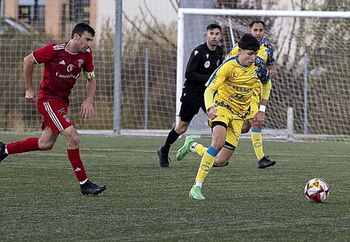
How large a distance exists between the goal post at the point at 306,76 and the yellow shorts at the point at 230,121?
9.33 meters

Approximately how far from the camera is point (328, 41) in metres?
20.7

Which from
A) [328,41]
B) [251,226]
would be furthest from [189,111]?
[328,41]

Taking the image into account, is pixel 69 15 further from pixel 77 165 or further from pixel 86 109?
pixel 77 165

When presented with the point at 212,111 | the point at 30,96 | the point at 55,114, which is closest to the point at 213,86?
the point at 212,111

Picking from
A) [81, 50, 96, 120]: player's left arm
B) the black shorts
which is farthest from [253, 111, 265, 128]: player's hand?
[81, 50, 96, 120]: player's left arm

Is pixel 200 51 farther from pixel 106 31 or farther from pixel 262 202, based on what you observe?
pixel 106 31

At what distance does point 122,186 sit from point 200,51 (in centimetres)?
314

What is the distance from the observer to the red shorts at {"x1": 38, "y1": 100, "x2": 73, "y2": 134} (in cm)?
891

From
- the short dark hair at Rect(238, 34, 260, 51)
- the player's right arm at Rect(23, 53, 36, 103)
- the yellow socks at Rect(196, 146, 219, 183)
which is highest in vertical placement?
the short dark hair at Rect(238, 34, 260, 51)

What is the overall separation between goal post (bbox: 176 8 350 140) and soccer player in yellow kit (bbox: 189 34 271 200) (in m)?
9.68

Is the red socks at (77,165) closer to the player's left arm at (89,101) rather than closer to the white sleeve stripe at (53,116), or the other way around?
the white sleeve stripe at (53,116)

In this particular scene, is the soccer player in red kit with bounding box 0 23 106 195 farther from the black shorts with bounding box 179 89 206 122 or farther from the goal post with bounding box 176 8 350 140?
the goal post with bounding box 176 8 350 140

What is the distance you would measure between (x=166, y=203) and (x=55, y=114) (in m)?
1.63

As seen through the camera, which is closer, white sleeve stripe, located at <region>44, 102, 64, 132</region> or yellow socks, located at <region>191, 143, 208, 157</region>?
white sleeve stripe, located at <region>44, 102, 64, 132</region>
